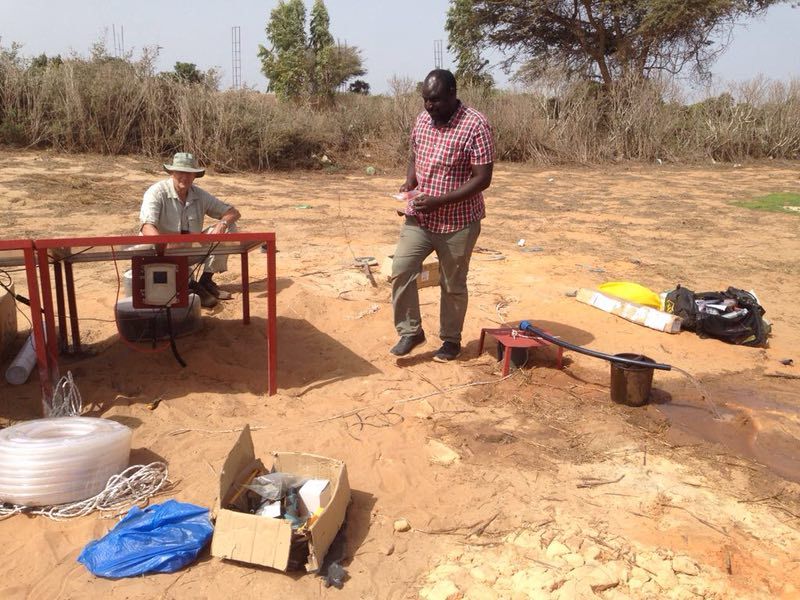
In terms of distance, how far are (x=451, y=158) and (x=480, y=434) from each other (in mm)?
1684

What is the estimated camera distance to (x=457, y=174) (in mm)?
4332

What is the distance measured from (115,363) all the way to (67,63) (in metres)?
12.6

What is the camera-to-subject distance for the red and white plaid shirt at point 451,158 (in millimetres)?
4211

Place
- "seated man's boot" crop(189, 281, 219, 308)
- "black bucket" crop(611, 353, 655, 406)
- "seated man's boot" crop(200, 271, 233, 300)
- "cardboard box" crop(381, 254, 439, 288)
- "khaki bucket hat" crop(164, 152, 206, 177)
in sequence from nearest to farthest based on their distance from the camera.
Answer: "black bucket" crop(611, 353, 655, 406), "khaki bucket hat" crop(164, 152, 206, 177), "seated man's boot" crop(189, 281, 219, 308), "seated man's boot" crop(200, 271, 233, 300), "cardboard box" crop(381, 254, 439, 288)

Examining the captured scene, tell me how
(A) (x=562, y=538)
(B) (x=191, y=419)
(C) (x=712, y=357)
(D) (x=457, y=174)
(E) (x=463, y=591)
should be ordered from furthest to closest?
1. (C) (x=712, y=357)
2. (D) (x=457, y=174)
3. (B) (x=191, y=419)
4. (A) (x=562, y=538)
5. (E) (x=463, y=591)

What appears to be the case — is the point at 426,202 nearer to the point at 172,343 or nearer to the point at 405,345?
the point at 405,345

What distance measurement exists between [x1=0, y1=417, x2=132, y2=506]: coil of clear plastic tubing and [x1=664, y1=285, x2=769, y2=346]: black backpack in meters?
4.22

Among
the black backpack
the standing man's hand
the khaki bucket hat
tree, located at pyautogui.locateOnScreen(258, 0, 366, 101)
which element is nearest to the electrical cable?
the khaki bucket hat

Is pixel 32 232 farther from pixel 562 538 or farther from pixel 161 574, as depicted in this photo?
pixel 562 538

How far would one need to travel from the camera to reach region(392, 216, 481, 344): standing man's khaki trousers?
4449 mm

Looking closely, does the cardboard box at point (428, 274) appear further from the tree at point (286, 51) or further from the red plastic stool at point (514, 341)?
the tree at point (286, 51)

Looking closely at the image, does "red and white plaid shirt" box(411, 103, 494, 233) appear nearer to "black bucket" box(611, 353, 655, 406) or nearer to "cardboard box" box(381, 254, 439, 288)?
"black bucket" box(611, 353, 655, 406)

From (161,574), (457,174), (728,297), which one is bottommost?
(161,574)

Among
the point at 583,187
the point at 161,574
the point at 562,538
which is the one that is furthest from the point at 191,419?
the point at 583,187
